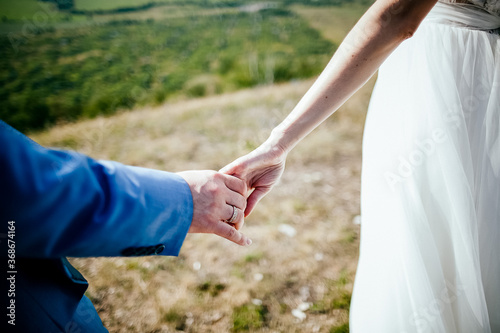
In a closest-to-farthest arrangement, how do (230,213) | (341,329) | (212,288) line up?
(230,213) < (341,329) < (212,288)

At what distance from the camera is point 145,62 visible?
10.9 meters

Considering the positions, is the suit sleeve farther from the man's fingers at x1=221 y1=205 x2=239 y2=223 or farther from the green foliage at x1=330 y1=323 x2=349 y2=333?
the green foliage at x1=330 y1=323 x2=349 y2=333

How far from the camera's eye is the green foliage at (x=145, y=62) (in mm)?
7695

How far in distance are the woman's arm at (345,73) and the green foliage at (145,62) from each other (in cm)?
755

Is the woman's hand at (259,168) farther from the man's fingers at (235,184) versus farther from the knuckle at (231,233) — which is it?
the knuckle at (231,233)

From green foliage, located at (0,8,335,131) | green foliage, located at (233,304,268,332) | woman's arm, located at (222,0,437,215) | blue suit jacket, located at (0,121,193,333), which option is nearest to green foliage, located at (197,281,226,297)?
green foliage, located at (233,304,268,332)

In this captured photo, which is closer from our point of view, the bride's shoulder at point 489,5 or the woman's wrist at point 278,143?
the bride's shoulder at point 489,5

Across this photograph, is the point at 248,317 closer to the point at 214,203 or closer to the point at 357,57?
the point at 214,203

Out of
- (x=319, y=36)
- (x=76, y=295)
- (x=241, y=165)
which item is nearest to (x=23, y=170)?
(x=76, y=295)

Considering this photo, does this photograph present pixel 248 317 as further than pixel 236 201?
Yes

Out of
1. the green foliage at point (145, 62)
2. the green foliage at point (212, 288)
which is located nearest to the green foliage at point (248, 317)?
the green foliage at point (212, 288)

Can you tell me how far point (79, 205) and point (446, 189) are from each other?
1552 millimetres

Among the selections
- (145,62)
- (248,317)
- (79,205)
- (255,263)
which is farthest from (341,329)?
(145,62)

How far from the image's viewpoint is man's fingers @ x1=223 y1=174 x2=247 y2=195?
160cm
